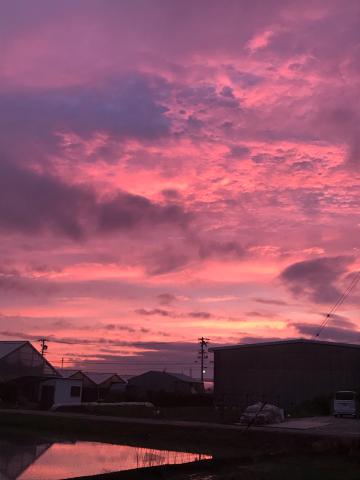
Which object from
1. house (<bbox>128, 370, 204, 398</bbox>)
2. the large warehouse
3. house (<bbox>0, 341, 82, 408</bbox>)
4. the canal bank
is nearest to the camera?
the canal bank

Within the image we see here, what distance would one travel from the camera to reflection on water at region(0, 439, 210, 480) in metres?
16.7

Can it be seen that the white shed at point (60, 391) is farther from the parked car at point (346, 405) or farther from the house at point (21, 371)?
the parked car at point (346, 405)

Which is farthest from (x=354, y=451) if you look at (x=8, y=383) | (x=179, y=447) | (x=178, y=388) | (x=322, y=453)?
(x=178, y=388)

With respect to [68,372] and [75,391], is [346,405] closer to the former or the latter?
[75,391]

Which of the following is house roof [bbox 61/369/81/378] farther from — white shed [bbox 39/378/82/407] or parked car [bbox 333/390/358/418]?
parked car [bbox 333/390/358/418]

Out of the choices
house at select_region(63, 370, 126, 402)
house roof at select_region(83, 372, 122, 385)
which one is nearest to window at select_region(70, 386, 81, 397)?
house at select_region(63, 370, 126, 402)

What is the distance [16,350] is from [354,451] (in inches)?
1799

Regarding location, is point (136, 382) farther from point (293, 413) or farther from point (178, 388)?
point (293, 413)

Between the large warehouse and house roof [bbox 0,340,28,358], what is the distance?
23.2 meters

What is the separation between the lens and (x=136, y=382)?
7838 cm

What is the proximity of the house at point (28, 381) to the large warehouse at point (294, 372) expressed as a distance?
16127 millimetres

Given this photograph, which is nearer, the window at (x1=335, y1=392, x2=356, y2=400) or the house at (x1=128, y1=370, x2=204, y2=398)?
the window at (x1=335, y1=392, x2=356, y2=400)

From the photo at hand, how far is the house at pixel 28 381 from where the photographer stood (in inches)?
2117

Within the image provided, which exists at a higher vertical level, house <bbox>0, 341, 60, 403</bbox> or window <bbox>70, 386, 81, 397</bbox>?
house <bbox>0, 341, 60, 403</bbox>
